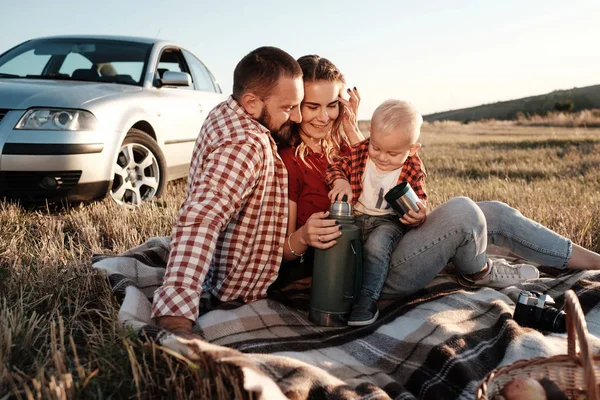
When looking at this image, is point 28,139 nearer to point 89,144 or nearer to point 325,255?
point 89,144

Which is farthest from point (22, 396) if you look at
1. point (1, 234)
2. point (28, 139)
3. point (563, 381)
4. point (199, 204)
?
point (28, 139)

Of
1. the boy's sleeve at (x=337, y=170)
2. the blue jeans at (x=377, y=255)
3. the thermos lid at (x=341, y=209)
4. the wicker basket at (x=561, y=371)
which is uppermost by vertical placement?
the boy's sleeve at (x=337, y=170)

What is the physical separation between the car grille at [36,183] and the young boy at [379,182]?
8.89ft

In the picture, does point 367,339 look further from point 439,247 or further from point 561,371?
point 561,371

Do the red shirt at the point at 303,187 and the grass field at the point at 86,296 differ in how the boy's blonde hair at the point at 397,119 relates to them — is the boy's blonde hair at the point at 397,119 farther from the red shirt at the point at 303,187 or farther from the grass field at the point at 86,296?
the grass field at the point at 86,296

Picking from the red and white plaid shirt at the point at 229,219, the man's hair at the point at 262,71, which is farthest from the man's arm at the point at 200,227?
the man's hair at the point at 262,71

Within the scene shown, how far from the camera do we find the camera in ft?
9.71

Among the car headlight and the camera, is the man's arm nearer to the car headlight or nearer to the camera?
the camera

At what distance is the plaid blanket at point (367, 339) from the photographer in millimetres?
2146

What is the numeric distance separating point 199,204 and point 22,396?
977 mm

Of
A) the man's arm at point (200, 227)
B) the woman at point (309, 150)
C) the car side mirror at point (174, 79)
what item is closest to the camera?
the man's arm at point (200, 227)

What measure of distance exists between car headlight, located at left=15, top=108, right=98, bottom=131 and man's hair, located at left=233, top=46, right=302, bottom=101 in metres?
2.60

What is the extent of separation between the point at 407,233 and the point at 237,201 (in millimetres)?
1074

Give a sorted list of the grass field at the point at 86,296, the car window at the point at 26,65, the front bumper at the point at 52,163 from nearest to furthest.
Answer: the grass field at the point at 86,296 → the front bumper at the point at 52,163 → the car window at the point at 26,65
